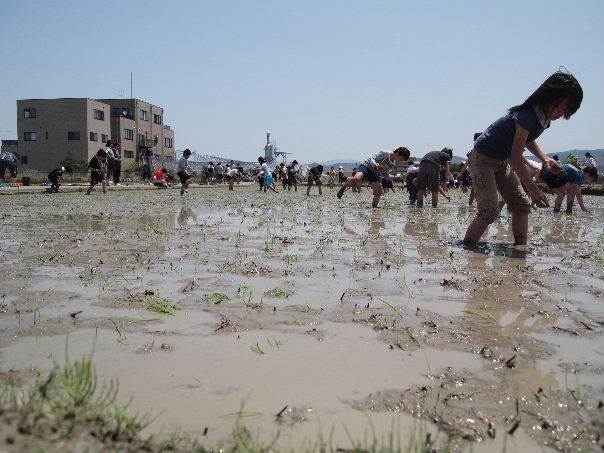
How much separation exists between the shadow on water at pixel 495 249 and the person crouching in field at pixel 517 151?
0.42 ft

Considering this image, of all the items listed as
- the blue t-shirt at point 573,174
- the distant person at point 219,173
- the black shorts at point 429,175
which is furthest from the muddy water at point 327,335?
the distant person at point 219,173

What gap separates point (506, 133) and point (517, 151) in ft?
1.30

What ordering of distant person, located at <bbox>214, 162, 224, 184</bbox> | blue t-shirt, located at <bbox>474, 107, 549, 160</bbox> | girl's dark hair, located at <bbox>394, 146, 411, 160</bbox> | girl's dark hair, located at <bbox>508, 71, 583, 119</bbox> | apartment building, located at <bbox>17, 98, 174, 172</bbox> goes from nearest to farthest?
girl's dark hair, located at <bbox>508, 71, 583, 119</bbox> → blue t-shirt, located at <bbox>474, 107, 549, 160</bbox> → girl's dark hair, located at <bbox>394, 146, 411, 160</bbox> → distant person, located at <bbox>214, 162, 224, 184</bbox> → apartment building, located at <bbox>17, 98, 174, 172</bbox>

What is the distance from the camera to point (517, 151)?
5383 mm

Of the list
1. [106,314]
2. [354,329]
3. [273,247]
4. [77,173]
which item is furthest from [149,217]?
[77,173]

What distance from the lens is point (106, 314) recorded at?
287 centimetres

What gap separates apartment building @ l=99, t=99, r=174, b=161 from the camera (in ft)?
224

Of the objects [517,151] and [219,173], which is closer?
[517,151]


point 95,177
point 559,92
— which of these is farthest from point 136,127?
point 559,92

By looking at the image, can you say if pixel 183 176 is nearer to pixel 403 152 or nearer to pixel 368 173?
pixel 368 173

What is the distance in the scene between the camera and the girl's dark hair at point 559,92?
200 inches

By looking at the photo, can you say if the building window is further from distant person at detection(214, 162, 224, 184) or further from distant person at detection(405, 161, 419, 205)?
distant person at detection(405, 161, 419, 205)

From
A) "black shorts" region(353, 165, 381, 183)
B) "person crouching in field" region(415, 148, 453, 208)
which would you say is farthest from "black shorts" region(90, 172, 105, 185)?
"person crouching in field" region(415, 148, 453, 208)

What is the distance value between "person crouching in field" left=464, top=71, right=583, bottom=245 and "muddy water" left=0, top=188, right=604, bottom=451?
2.35ft
